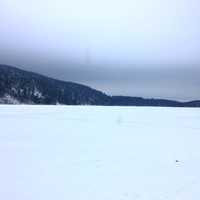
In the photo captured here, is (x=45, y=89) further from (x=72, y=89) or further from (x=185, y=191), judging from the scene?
(x=185, y=191)

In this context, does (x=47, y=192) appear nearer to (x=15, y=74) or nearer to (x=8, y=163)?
(x=8, y=163)

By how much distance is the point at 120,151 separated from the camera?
33.4 feet

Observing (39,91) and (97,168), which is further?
(39,91)

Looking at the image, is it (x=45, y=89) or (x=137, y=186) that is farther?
(x=45, y=89)

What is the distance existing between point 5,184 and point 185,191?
9.47ft

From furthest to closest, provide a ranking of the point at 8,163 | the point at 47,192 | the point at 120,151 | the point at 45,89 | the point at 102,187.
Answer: the point at 45,89
the point at 120,151
the point at 8,163
the point at 102,187
the point at 47,192

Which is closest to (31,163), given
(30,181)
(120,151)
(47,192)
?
(30,181)

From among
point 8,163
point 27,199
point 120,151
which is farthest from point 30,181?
point 120,151

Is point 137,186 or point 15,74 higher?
point 15,74

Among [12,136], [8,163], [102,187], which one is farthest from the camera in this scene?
[12,136]

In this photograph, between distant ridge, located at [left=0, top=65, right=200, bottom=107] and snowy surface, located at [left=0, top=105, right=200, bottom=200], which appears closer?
snowy surface, located at [left=0, top=105, right=200, bottom=200]

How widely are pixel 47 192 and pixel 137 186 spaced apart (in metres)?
1.55

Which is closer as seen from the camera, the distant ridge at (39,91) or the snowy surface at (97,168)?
the snowy surface at (97,168)

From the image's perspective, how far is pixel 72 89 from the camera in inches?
3401
